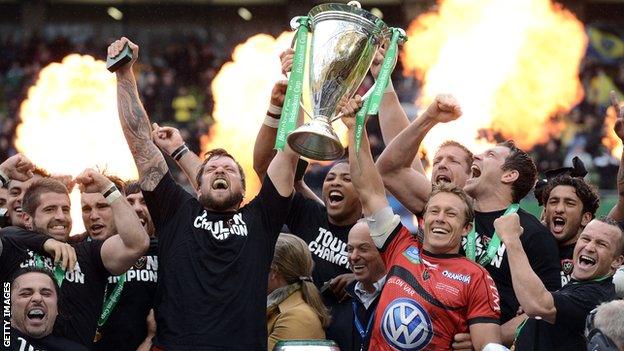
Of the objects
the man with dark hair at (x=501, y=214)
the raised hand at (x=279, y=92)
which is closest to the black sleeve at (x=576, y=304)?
the man with dark hair at (x=501, y=214)

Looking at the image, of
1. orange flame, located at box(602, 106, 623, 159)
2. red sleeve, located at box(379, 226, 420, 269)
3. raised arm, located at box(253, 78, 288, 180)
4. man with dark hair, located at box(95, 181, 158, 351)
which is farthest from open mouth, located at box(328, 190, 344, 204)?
orange flame, located at box(602, 106, 623, 159)

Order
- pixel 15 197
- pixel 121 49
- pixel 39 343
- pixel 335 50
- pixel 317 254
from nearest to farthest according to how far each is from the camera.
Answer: pixel 335 50 → pixel 39 343 → pixel 121 49 → pixel 317 254 → pixel 15 197

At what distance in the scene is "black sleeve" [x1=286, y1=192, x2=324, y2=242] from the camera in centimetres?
811

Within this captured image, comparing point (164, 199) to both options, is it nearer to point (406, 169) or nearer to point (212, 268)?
point (212, 268)

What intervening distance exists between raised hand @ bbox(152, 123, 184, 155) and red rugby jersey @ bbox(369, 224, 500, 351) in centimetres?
188

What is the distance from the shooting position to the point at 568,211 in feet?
25.2

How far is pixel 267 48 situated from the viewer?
36.0ft

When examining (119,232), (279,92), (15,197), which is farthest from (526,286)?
(15,197)

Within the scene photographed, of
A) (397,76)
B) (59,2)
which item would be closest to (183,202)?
(397,76)

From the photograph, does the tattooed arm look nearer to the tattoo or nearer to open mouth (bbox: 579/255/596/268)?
the tattoo

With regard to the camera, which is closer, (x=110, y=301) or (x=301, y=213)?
(x=110, y=301)

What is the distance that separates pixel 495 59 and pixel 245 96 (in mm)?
2394

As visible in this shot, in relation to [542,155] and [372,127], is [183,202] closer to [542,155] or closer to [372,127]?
[372,127]

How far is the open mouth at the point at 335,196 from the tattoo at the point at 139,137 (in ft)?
4.17
